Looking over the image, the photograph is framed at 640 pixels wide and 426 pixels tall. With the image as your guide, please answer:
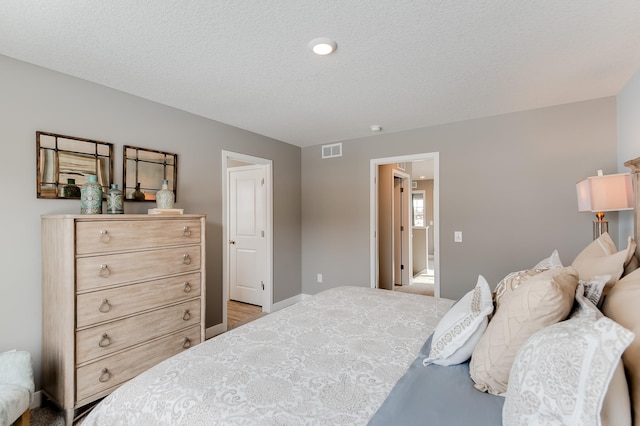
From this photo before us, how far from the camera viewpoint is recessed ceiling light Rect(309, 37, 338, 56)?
6.10 ft

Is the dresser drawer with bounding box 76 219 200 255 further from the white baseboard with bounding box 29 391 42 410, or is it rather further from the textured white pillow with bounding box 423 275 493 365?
the textured white pillow with bounding box 423 275 493 365

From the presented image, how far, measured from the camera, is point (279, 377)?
1.18 m

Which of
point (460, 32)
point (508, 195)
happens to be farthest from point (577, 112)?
point (460, 32)

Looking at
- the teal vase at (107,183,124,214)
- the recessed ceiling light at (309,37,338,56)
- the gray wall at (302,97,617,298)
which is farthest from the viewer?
the gray wall at (302,97,617,298)

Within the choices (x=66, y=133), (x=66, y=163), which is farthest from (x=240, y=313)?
(x=66, y=133)

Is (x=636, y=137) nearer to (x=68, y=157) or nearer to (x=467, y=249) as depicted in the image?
(x=467, y=249)

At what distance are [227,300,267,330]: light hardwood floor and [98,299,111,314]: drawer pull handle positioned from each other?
5.94ft

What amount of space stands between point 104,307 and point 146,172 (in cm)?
128

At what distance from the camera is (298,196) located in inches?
185

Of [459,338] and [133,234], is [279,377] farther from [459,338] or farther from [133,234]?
[133,234]

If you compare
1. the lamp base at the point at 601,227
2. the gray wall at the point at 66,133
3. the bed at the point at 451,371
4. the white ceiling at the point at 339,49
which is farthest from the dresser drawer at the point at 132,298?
the lamp base at the point at 601,227

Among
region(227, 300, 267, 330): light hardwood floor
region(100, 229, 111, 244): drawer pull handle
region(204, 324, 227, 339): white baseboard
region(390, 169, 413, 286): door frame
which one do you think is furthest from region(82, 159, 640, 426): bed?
region(390, 169, 413, 286): door frame

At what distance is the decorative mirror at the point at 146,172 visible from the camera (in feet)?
8.72

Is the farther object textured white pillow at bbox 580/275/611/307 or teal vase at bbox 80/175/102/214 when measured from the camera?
teal vase at bbox 80/175/102/214
